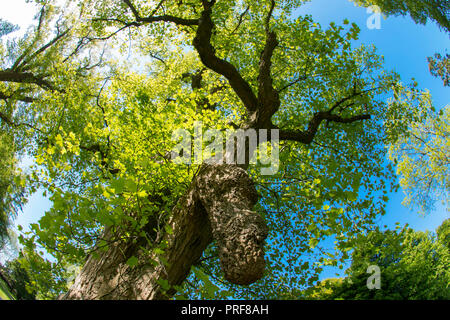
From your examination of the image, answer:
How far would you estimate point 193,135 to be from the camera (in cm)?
732

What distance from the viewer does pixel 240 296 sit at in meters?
10.9

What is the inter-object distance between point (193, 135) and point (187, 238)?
2607 mm

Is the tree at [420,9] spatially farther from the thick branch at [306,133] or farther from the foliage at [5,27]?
the foliage at [5,27]

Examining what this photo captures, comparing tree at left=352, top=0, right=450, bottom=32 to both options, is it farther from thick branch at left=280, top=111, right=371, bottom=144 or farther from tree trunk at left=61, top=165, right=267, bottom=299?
tree trunk at left=61, top=165, right=267, bottom=299

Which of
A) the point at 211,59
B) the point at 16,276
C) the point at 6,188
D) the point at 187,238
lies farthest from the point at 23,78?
the point at 187,238

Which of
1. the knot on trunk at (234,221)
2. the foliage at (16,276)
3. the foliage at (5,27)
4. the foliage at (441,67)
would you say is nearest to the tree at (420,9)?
the foliage at (441,67)

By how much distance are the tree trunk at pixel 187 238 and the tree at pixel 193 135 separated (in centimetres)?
3

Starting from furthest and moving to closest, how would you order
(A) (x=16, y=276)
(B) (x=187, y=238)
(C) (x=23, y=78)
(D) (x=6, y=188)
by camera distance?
(C) (x=23, y=78) → (D) (x=6, y=188) → (A) (x=16, y=276) → (B) (x=187, y=238)

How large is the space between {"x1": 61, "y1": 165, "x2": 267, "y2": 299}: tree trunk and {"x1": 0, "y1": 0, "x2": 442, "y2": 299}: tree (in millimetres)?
27

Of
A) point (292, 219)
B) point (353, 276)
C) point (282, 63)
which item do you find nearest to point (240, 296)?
point (292, 219)

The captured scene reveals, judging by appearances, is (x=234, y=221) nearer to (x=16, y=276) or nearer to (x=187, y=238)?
(x=187, y=238)

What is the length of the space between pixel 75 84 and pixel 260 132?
12003 mm

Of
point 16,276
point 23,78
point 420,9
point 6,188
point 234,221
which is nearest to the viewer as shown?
point 234,221

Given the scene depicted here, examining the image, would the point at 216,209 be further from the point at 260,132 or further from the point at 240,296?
the point at 240,296
